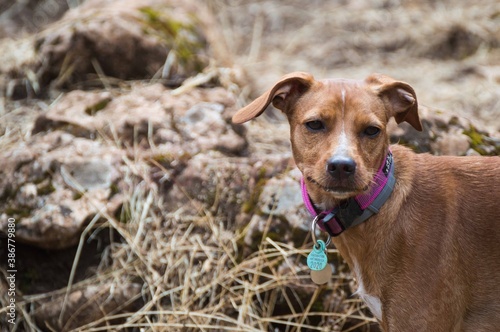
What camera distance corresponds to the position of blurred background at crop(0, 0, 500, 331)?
14.6ft

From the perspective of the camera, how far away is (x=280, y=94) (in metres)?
3.65

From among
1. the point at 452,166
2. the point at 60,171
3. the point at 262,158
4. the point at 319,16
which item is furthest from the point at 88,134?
the point at 319,16

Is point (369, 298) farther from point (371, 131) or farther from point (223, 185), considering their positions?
point (223, 185)

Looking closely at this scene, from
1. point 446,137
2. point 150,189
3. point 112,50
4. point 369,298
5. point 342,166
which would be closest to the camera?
point 342,166

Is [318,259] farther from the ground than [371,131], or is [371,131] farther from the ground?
[371,131]

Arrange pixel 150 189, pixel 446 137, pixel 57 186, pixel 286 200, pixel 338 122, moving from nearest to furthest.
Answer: pixel 338 122
pixel 286 200
pixel 446 137
pixel 57 186
pixel 150 189

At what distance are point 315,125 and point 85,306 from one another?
2352 millimetres

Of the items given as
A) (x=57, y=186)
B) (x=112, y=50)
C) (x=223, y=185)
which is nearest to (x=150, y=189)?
(x=223, y=185)

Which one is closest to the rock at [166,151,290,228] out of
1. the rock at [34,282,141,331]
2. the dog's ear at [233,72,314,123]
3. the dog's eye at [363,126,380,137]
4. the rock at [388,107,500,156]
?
the rock at [34,282,141,331]

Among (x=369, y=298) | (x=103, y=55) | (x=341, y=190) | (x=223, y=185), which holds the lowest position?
(x=223, y=185)

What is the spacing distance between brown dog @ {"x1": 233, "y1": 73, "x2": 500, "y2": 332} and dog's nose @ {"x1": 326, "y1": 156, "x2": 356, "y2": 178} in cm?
2

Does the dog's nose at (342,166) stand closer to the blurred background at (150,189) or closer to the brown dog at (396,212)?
the brown dog at (396,212)

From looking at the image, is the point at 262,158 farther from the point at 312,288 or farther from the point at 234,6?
the point at 234,6

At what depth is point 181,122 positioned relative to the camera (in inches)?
215
